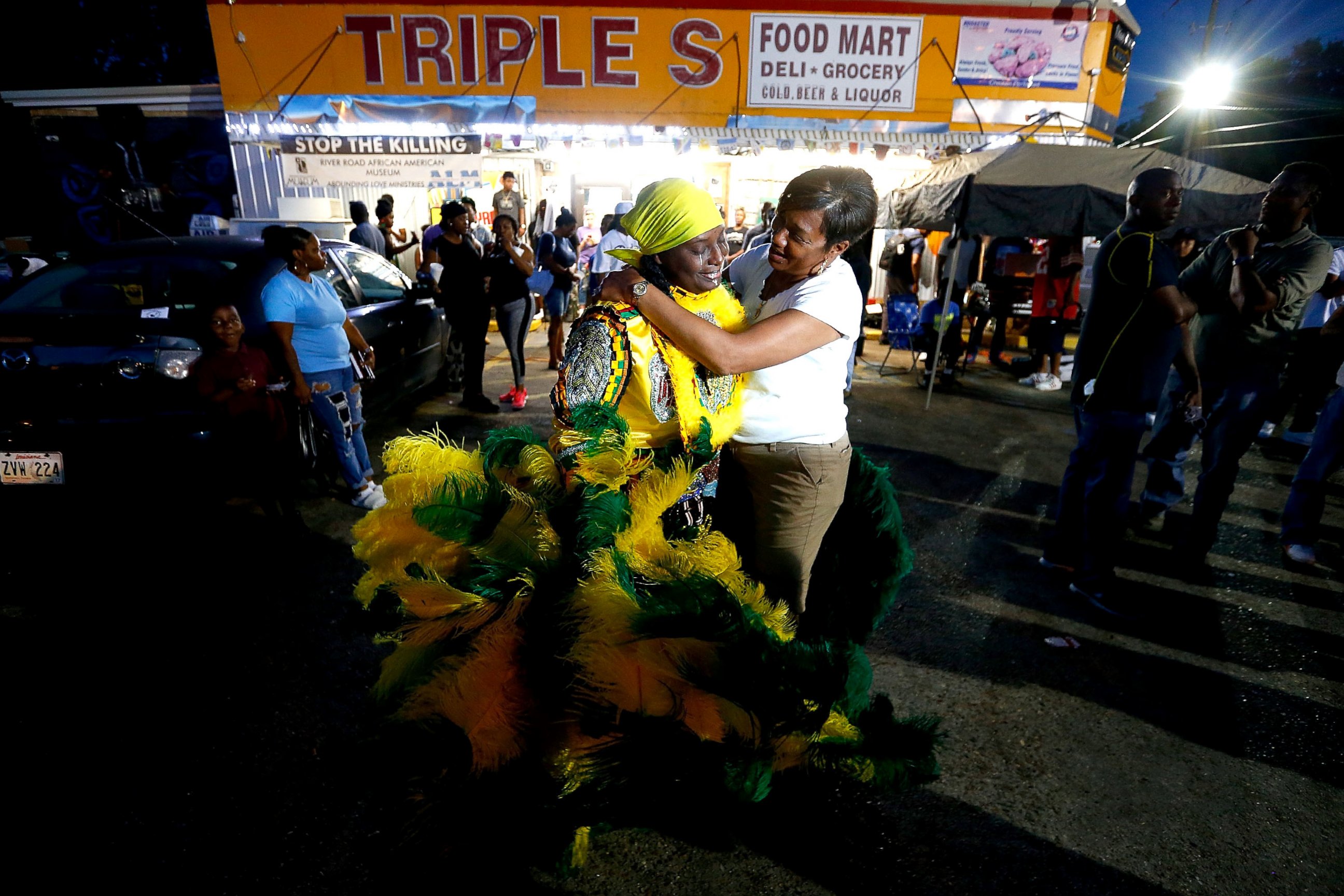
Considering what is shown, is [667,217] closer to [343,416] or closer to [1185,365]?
[1185,365]

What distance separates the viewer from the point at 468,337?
685 centimetres

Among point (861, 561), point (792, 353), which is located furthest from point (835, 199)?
point (861, 561)

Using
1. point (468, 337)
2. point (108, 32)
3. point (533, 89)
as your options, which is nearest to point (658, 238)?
point (468, 337)

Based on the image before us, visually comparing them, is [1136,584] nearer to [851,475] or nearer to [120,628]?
[851,475]

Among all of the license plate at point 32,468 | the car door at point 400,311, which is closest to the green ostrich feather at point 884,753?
the license plate at point 32,468

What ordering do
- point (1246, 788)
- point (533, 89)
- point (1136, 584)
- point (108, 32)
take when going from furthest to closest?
point (108, 32) → point (533, 89) → point (1136, 584) → point (1246, 788)

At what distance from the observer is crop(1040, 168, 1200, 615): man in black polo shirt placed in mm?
3279

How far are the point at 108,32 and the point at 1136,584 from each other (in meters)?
32.9

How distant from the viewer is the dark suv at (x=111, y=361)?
3.71 meters

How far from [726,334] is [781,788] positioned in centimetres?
143

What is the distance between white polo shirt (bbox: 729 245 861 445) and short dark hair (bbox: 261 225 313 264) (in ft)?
Result: 10.5

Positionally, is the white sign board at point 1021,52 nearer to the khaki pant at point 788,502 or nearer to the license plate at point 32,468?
the khaki pant at point 788,502

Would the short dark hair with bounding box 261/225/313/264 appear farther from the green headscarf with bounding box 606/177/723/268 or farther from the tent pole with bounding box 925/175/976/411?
the tent pole with bounding box 925/175/976/411

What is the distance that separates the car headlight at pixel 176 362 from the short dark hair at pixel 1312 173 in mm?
5770
